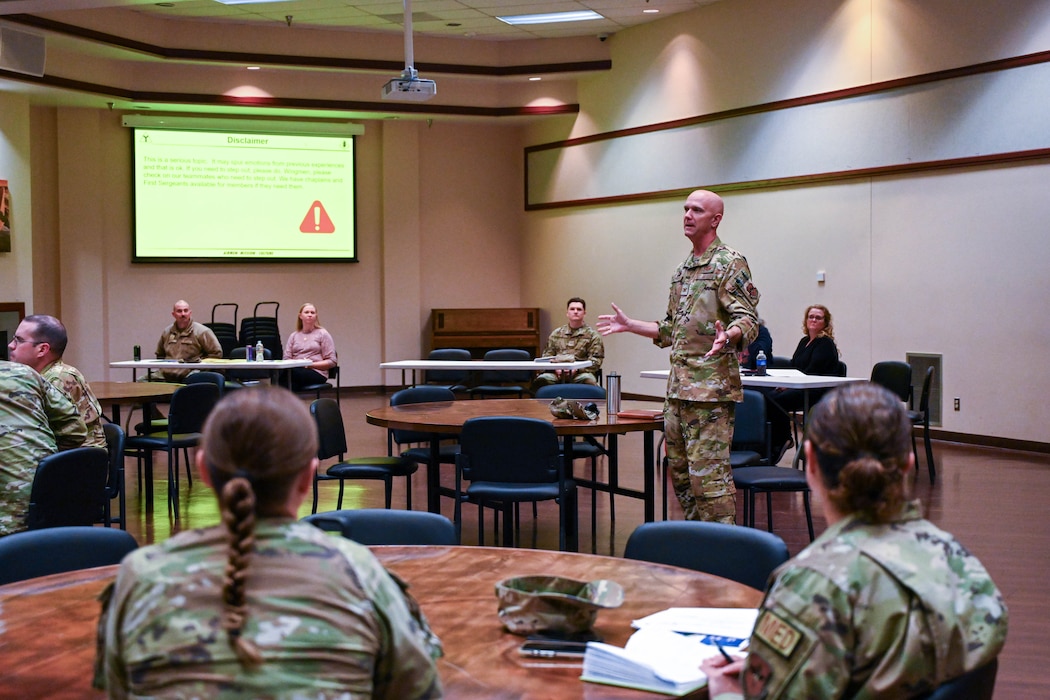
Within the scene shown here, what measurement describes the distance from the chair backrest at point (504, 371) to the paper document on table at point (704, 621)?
816cm

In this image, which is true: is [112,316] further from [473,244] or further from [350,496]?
[350,496]

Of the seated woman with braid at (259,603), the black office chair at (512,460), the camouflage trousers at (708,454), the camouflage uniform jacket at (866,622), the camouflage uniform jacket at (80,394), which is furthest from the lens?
the black office chair at (512,460)

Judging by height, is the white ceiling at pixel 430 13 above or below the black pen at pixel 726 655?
above

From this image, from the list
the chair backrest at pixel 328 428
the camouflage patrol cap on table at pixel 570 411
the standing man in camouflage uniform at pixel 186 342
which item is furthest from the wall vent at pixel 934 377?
the standing man in camouflage uniform at pixel 186 342

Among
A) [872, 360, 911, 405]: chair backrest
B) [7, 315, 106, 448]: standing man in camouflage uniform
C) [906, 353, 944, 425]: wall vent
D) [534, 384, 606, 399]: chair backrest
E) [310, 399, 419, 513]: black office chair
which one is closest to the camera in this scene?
[7, 315, 106, 448]: standing man in camouflage uniform

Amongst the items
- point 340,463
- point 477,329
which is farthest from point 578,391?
point 477,329

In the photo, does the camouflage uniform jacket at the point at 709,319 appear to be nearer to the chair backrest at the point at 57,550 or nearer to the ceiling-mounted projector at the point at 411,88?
the chair backrest at the point at 57,550

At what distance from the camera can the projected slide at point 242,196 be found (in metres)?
13.4

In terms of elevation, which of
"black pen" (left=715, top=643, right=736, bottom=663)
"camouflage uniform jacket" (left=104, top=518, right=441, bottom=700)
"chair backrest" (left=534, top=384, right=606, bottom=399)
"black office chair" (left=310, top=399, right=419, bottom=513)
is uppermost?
"camouflage uniform jacket" (left=104, top=518, right=441, bottom=700)

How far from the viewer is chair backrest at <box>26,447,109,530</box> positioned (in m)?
4.14

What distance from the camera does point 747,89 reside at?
11.6 meters

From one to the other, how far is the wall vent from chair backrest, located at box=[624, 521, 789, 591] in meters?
7.48

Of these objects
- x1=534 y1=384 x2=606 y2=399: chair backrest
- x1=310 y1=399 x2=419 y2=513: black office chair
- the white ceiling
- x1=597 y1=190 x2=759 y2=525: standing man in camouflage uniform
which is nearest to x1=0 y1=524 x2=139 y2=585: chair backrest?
x1=597 y1=190 x2=759 y2=525: standing man in camouflage uniform

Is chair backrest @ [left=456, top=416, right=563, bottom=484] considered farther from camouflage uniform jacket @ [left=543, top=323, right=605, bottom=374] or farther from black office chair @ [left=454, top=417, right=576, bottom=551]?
camouflage uniform jacket @ [left=543, top=323, right=605, bottom=374]
